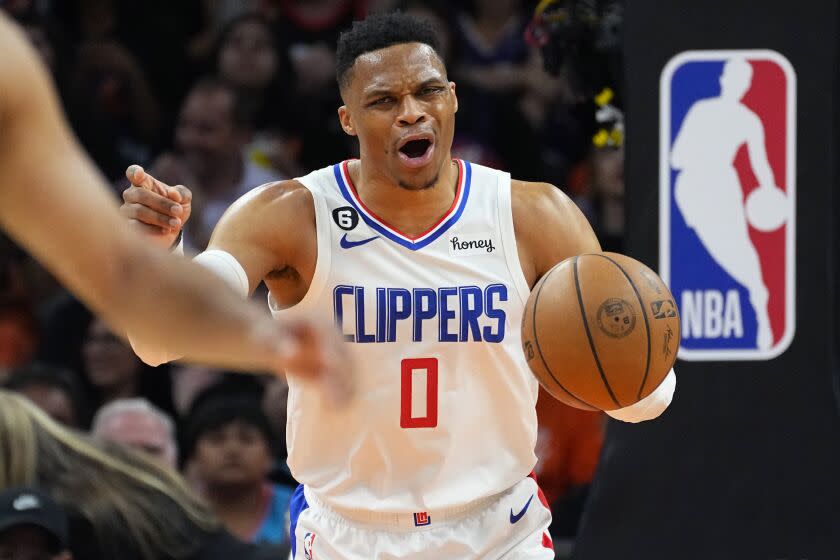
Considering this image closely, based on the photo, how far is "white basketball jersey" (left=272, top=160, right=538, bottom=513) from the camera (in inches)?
155

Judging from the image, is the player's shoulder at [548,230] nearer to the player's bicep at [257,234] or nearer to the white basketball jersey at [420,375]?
the white basketball jersey at [420,375]

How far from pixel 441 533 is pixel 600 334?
2.44 ft

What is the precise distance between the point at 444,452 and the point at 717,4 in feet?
5.89

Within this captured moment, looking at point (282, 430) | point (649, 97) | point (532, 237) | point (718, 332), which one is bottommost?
point (282, 430)

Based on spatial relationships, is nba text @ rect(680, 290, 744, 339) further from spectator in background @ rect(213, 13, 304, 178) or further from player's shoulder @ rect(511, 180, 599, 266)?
spectator in background @ rect(213, 13, 304, 178)

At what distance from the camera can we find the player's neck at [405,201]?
13.5 feet

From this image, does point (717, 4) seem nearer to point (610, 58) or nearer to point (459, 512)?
point (610, 58)

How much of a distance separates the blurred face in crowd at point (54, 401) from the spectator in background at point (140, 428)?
31cm

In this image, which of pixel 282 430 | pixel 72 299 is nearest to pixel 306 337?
pixel 282 430

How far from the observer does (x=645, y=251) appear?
4.76 m

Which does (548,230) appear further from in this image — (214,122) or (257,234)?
(214,122)

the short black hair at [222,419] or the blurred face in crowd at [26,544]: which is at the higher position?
the short black hair at [222,419]

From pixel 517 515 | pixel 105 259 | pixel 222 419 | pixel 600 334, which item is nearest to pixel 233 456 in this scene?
pixel 222 419

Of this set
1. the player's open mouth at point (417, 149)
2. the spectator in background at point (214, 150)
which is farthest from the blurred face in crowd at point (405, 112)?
the spectator in background at point (214, 150)
